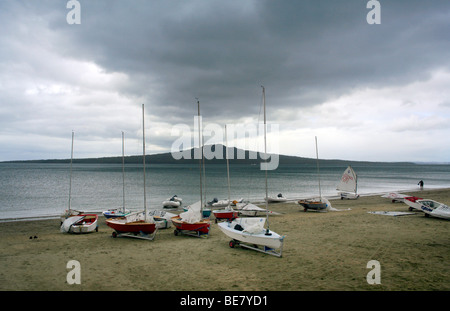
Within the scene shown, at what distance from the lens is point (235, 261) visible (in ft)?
43.1

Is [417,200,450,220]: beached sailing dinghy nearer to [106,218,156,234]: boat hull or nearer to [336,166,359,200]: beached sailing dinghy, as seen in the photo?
[336,166,359,200]: beached sailing dinghy

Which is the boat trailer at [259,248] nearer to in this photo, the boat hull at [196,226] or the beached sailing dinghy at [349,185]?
the boat hull at [196,226]

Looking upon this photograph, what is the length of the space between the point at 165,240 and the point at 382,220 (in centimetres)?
1742

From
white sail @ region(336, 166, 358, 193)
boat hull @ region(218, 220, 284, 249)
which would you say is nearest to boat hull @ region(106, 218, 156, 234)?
boat hull @ region(218, 220, 284, 249)

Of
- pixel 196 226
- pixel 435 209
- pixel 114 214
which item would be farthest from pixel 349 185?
pixel 114 214

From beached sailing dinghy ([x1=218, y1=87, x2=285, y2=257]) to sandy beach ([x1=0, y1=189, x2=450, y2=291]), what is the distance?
1.70ft

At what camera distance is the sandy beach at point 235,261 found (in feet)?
33.3

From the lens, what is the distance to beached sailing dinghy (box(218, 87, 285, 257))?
13.6m

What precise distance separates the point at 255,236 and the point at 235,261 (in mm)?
1768

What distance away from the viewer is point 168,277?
11.2 meters

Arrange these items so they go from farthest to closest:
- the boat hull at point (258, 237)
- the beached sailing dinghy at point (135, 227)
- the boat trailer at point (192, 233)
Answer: the boat trailer at point (192, 233) → the beached sailing dinghy at point (135, 227) → the boat hull at point (258, 237)

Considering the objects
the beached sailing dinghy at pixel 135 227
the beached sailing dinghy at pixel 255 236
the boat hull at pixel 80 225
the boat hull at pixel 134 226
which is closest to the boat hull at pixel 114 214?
the boat hull at pixel 80 225

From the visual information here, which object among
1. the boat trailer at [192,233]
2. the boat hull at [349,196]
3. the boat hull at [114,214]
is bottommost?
the boat hull at [349,196]
